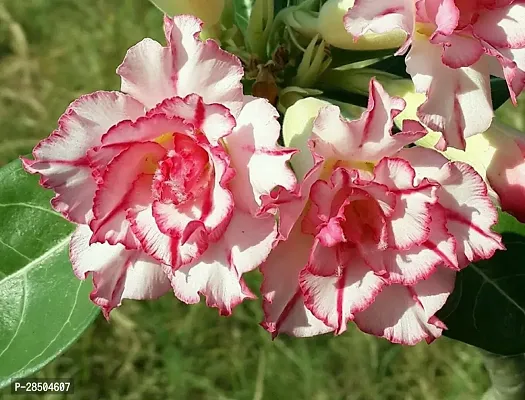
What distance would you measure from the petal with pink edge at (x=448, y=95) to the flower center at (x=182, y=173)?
0.15m

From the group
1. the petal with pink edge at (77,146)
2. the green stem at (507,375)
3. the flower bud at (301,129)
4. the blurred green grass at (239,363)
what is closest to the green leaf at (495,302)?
the green stem at (507,375)

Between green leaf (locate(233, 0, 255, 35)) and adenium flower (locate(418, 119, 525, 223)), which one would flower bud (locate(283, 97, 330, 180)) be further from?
green leaf (locate(233, 0, 255, 35))

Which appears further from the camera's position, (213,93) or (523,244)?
(523,244)

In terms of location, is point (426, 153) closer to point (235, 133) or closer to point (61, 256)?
point (235, 133)

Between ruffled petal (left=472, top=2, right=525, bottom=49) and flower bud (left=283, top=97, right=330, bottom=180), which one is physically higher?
ruffled petal (left=472, top=2, right=525, bottom=49)

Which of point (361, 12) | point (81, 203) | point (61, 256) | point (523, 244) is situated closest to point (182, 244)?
point (81, 203)

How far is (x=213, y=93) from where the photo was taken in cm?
51

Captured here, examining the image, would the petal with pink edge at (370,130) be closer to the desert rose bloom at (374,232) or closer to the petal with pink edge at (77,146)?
the desert rose bloom at (374,232)

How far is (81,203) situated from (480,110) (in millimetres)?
276

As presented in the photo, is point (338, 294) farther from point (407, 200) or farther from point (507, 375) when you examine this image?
point (507, 375)

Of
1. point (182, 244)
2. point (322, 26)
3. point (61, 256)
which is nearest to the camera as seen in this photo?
point (182, 244)

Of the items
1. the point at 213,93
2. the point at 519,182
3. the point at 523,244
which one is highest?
the point at 213,93

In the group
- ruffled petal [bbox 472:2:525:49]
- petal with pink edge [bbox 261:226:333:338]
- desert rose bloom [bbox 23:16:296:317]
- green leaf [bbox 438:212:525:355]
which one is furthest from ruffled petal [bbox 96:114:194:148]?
green leaf [bbox 438:212:525:355]

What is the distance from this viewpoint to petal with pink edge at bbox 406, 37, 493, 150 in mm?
519
